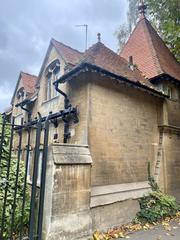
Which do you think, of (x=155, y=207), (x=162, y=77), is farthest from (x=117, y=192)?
(x=162, y=77)

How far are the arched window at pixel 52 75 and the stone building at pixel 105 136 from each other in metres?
0.05

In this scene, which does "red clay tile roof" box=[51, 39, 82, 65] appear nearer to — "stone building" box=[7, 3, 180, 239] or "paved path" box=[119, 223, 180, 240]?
"stone building" box=[7, 3, 180, 239]

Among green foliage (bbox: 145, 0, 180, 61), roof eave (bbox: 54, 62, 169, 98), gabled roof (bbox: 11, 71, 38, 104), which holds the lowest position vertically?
roof eave (bbox: 54, 62, 169, 98)

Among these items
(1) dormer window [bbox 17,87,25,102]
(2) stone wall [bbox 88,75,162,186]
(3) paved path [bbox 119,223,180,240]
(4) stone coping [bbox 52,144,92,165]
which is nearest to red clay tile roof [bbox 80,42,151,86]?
(2) stone wall [bbox 88,75,162,186]

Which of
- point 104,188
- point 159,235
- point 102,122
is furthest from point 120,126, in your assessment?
point 159,235

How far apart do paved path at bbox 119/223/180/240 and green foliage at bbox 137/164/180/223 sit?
0.80 m

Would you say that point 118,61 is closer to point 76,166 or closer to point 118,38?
point 76,166

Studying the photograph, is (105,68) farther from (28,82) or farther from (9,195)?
(28,82)

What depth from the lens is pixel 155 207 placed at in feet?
28.0

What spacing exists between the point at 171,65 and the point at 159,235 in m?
8.94

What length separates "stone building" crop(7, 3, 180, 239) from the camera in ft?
20.5

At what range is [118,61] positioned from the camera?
10.4 m

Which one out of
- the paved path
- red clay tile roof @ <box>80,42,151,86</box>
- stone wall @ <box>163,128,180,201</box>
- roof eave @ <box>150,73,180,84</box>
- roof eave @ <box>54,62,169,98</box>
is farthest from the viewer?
roof eave @ <box>150,73,180,84</box>

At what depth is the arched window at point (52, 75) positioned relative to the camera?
432 inches
